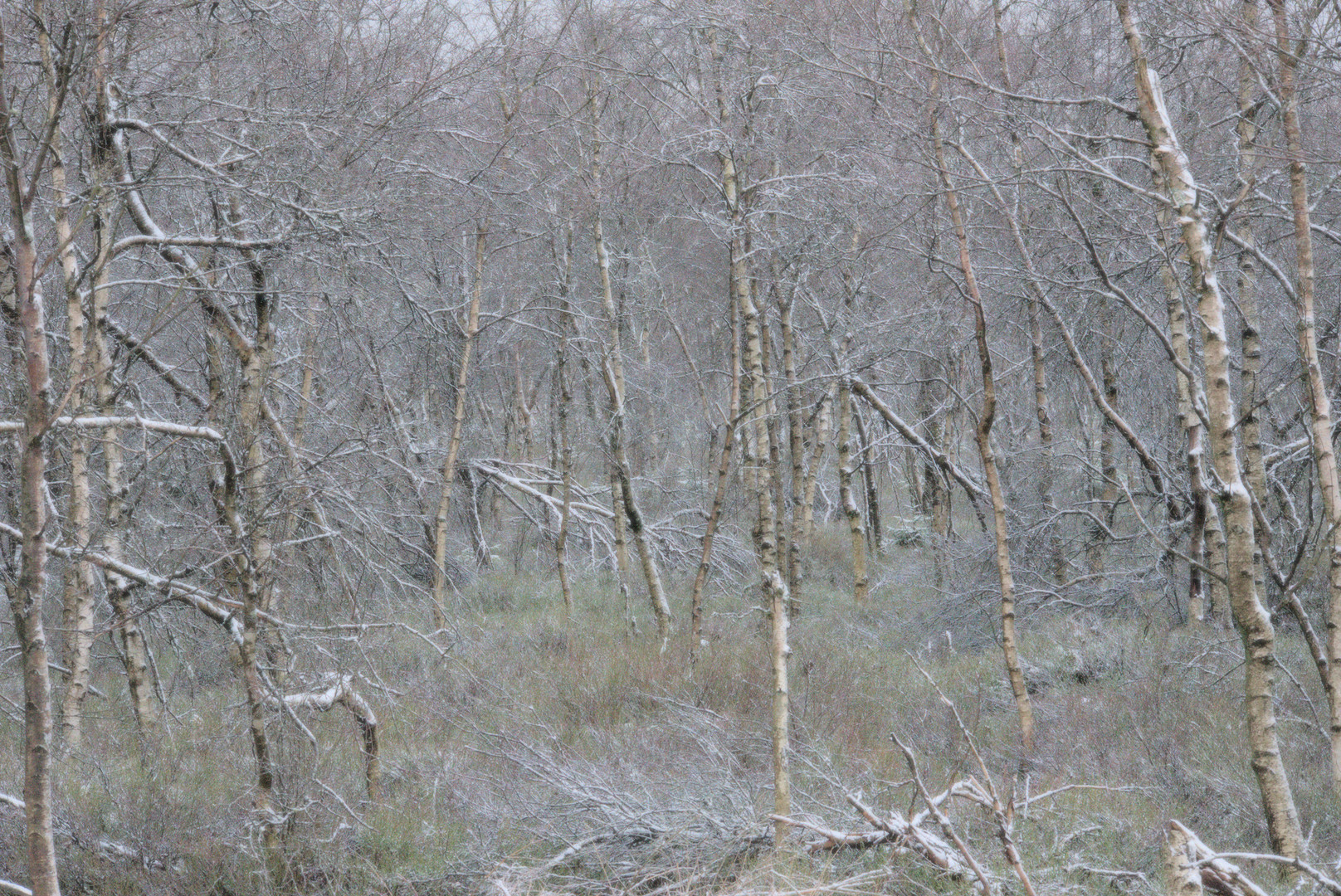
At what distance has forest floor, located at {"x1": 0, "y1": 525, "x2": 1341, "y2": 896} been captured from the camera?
15.9 ft

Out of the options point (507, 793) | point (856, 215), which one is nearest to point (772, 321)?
point (856, 215)

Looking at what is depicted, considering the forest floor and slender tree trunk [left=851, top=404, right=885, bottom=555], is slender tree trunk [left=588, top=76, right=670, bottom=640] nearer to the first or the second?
the forest floor

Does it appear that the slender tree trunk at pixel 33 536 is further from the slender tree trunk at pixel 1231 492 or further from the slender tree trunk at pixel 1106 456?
the slender tree trunk at pixel 1106 456

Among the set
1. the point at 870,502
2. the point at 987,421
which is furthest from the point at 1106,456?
the point at 870,502

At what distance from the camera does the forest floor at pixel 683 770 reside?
4.84 metres

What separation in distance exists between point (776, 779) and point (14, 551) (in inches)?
199

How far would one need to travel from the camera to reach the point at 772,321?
16891mm

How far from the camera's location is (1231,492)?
3.72 m

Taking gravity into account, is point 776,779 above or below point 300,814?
above

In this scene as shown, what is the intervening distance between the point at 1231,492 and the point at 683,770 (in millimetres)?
3610

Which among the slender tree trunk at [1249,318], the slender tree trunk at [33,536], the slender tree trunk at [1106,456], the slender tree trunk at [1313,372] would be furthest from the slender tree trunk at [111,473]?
the slender tree trunk at [1106,456]

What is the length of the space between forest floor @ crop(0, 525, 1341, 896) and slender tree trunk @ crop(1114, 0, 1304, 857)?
701mm

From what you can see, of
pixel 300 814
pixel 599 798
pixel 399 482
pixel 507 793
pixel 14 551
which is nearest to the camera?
pixel 300 814

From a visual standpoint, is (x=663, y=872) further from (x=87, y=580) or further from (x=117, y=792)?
(x=87, y=580)
